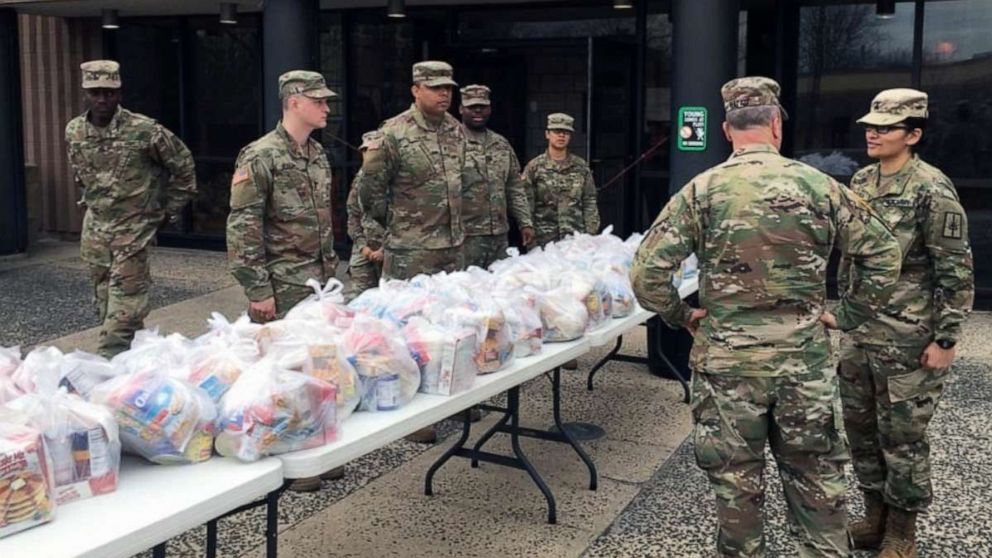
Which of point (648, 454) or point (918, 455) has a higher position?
point (918, 455)

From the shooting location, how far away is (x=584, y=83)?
10.4 m

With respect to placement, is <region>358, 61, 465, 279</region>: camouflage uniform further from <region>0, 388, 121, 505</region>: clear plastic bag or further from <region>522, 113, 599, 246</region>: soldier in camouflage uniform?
<region>0, 388, 121, 505</region>: clear plastic bag

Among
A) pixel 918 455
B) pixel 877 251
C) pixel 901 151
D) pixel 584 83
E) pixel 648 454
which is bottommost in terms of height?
pixel 648 454

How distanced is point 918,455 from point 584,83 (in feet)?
24.2

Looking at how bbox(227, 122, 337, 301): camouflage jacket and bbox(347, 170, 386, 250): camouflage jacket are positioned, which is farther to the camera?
bbox(347, 170, 386, 250): camouflage jacket

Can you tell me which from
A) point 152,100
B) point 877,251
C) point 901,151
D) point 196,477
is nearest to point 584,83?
point 152,100

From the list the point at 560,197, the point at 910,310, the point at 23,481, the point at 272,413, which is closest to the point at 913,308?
the point at 910,310

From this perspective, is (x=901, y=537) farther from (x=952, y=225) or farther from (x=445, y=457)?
(x=445, y=457)

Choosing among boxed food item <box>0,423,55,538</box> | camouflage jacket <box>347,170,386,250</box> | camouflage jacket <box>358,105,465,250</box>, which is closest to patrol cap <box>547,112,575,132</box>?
camouflage jacket <box>347,170,386,250</box>

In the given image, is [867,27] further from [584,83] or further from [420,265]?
[420,265]

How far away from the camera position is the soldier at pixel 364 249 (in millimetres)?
6266

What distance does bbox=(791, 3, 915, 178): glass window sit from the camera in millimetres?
8484

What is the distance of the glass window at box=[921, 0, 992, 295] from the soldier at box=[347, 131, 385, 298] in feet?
15.9

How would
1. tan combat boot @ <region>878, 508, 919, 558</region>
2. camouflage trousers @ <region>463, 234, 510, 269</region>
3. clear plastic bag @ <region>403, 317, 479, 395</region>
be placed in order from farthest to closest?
camouflage trousers @ <region>463, 234, 510, 269</region>, tan combat boot @ <region>878, 508, 919, 558</region>, clear plastic bag @ <region>403, 317, 479, 395</region>
